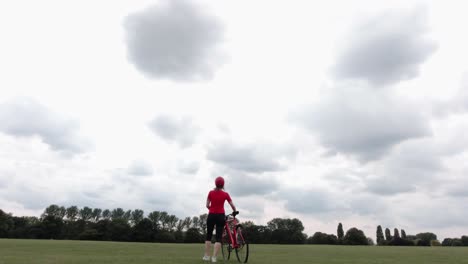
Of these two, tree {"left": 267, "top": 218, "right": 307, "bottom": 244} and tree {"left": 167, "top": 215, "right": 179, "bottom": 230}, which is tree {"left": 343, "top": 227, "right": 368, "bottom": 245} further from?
tree {"left": 167, "top": 215, "right": 179, "bottom": 230}

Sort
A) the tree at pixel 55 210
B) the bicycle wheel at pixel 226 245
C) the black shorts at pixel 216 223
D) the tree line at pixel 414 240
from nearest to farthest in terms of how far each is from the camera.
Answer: the black shorts at pixel 216 223 < the bicycle wheel at pixel 226 245 < the tree line at pixel 414 240 < the tree at pixel 55 210

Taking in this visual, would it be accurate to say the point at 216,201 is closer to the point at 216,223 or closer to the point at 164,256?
the point at 216,223

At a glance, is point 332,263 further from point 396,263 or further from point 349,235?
point 349,235

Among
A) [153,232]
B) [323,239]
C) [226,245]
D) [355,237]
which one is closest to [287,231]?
[323,239]

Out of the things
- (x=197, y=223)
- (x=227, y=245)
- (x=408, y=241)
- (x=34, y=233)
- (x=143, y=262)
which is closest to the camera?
(x=143, y=262)

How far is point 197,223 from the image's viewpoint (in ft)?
408

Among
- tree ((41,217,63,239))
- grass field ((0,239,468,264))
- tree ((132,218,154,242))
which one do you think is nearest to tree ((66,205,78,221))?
tree ((41,217,63,239))

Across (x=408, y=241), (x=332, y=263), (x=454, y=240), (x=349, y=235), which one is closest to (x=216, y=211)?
(x=332, y=263)

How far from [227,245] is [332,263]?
337 cm

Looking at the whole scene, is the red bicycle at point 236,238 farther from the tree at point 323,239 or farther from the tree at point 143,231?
the tree at point 323,239

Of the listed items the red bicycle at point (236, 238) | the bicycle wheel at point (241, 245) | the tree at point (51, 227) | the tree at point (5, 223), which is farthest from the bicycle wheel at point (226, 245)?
the tree at point (5, 223)

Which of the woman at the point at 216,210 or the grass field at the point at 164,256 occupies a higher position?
the woman at the point at 216,210

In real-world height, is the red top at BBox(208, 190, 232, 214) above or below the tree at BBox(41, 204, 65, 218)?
below

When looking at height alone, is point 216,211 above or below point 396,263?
above
